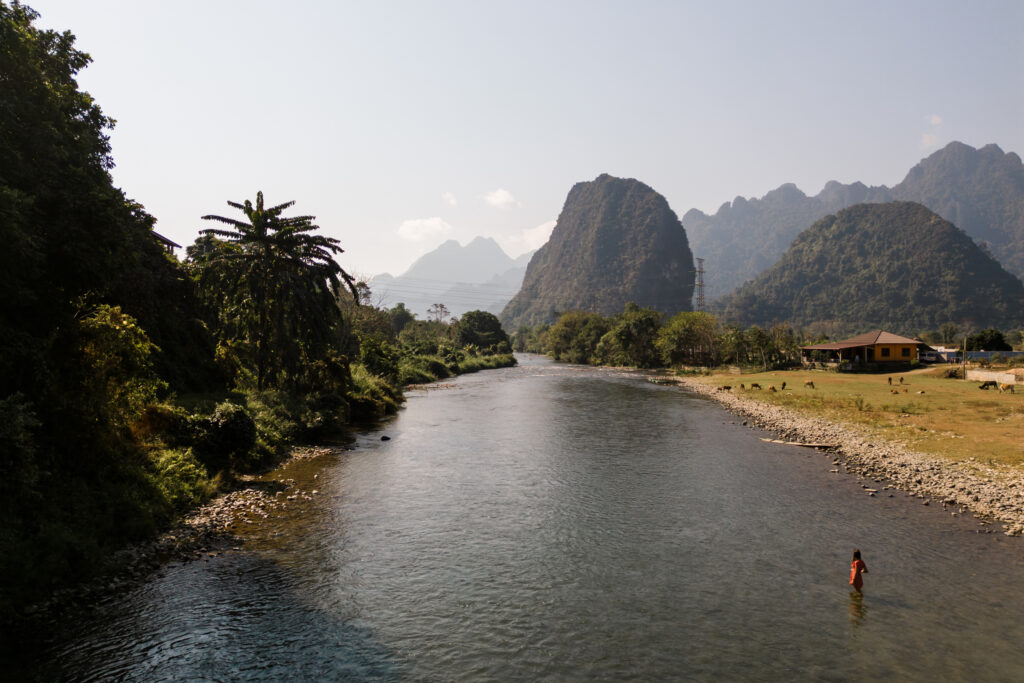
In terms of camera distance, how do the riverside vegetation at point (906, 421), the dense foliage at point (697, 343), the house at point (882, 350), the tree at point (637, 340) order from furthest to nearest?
the tree at point (637, 340)
the dense foliage at point (697, 343)
the house at point (882, 350)
the riverside vegetation at point (906, 421)

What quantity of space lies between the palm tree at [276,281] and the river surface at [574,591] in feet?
42.7

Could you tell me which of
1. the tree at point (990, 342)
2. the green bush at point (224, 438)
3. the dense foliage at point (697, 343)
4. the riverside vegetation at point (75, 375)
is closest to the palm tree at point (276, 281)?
the riverside vegetation at point (75, 375)

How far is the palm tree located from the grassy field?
38382 millimetres

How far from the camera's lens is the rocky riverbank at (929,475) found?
2008cm

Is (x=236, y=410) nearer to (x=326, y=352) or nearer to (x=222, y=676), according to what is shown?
(x=326, y=352)

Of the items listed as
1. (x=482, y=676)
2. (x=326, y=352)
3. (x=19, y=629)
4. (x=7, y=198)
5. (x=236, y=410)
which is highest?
(x=7, y=198)

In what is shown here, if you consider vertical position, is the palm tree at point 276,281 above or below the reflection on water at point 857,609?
above

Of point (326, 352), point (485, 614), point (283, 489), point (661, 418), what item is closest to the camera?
point (485, 614)

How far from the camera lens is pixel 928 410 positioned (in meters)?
38.2

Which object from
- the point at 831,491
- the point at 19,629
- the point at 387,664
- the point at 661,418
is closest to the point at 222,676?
the point at 387,664

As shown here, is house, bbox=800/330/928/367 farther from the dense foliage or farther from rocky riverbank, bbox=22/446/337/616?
rocky riverbank, bbox=22/446/337/616

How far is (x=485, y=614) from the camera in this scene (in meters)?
13.6

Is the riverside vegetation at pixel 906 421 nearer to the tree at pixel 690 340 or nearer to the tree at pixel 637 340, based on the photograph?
the tree at pixel 690 340

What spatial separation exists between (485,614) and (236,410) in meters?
18.0
